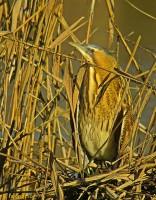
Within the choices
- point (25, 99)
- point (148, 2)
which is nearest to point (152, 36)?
point (148, 2)

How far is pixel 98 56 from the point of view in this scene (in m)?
2.98

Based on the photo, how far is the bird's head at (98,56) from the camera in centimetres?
286

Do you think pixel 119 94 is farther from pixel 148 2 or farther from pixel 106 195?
pixel 148 2

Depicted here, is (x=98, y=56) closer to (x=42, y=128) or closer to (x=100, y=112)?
(x=100, y=112)

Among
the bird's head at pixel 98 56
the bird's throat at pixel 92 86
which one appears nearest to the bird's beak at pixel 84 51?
the bird's head at pixel 98 56

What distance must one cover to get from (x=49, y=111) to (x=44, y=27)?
1.03 ft

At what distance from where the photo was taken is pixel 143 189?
7.88 ft

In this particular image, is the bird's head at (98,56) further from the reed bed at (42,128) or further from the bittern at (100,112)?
the reed bed at (42,128)

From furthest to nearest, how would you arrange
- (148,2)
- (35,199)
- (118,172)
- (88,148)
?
1. (148,2)
2. (88,148)
3. (35,199)
4. (118,172)

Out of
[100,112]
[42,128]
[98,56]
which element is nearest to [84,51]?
[98,56]

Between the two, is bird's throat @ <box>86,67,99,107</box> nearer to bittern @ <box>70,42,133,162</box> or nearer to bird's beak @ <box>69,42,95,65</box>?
bittern @ <box>70,42,133,162</box>

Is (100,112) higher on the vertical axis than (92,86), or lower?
lower

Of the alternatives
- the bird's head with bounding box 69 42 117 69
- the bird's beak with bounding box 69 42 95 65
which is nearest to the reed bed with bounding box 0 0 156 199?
Answer: the bird's beak with bounding box 69 42 95 65

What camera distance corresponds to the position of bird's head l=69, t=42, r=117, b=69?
286 centimetres
